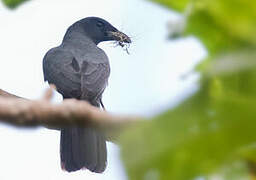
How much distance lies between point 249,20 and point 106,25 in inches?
283

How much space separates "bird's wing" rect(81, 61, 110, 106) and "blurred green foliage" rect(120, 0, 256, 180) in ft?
15.8

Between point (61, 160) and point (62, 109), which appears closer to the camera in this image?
point (62, 109)

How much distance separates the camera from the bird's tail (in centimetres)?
487

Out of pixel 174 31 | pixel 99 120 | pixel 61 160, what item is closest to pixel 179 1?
pixel 174 31

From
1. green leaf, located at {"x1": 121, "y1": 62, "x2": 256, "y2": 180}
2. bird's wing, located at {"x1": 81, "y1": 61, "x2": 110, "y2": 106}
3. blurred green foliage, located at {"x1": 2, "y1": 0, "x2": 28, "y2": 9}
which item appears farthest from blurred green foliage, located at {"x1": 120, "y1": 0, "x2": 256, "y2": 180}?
bird's wing, located at {"x1": 81, "y1": 61, "x2": 110, "y2": 106}

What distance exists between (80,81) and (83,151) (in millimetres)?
865

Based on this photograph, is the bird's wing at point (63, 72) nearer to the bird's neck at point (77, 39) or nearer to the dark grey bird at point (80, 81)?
the dark grey bird at point (80, 81)

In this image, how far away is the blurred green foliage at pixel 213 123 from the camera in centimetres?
64

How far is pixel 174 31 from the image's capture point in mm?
741

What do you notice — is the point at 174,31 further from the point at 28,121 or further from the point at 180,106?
the point at 28,121

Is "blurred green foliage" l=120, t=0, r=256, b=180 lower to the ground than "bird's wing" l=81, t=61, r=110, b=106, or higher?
lower

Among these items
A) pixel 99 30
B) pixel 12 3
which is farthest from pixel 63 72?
pixel 12 3

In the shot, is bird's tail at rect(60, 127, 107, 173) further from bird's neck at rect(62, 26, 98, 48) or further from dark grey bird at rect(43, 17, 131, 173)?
bird's neck at rect(62, 26, 98, 48)

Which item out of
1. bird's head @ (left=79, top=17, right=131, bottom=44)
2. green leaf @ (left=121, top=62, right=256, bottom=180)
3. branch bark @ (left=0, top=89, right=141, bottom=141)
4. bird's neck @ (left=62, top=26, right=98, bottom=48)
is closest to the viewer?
green leaf @ (left=121, top=62, right=256, bottom=180)
